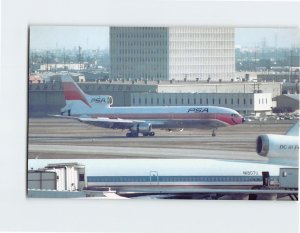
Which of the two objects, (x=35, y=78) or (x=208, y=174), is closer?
(x=35, y=78)

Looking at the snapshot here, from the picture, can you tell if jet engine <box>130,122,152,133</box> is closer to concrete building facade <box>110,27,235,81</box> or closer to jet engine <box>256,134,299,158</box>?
concrete building facade <box>110,27,235,81</box>

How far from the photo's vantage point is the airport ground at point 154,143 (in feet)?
86.0

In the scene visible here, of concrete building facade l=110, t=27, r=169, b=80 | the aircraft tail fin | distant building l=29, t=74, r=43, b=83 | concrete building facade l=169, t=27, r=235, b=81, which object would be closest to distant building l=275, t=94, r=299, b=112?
concrete building facade l=169, t=27, r=235, b=81

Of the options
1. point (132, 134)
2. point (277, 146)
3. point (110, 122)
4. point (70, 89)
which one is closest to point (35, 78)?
point (70, 89)

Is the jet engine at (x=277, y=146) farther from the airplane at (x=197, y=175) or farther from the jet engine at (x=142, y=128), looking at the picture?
the jet engine at (x=142, y=128)

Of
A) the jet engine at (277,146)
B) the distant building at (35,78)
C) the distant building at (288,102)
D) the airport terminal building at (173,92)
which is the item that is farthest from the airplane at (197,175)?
the distant building at (35,78)

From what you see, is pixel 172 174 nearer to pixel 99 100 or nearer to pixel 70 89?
pixel 99 100

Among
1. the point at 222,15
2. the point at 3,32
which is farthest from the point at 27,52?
the point at 222,15

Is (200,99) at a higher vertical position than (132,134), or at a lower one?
higher

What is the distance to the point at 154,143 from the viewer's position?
26375 millimetres

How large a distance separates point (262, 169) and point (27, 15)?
276 centimetres

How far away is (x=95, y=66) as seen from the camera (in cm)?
2609

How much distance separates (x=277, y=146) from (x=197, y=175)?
0.82m

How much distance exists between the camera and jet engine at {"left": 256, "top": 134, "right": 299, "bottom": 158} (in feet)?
85.6
